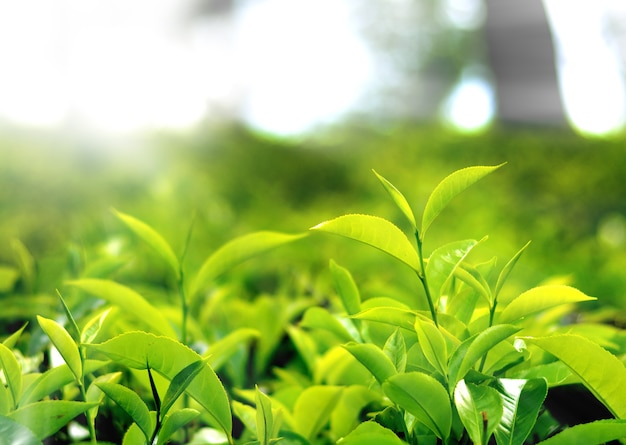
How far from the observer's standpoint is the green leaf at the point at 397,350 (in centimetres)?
75

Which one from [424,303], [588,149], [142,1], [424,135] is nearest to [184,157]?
[424,135]

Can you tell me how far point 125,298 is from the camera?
0.93 metres

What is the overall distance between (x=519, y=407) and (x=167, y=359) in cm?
43

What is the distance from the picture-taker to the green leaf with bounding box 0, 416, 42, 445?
0.66m

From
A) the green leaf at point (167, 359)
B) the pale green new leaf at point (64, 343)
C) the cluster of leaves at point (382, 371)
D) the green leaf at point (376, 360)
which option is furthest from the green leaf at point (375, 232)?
the pale green new leaf at point (64, 343)

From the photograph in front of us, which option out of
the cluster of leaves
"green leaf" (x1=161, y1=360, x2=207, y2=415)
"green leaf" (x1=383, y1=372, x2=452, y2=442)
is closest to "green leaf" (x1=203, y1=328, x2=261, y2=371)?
the cluster of leaves

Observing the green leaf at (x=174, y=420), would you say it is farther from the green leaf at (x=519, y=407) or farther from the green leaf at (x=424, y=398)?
the green leaf at (x=519, y=407)

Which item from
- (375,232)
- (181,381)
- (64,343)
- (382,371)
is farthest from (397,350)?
(64,343)

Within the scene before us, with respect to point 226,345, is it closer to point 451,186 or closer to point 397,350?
point 397,350

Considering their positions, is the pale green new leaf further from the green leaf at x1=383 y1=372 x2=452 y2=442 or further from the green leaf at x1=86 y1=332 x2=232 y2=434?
the green leaf at x1=383 y1=372 x2=452 y2=442

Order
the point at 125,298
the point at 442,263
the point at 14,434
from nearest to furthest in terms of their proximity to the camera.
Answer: the point at 14,434
the point at 442,263
the point at 125,298

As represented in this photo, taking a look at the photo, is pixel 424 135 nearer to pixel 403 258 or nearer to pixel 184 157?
pixel 184 157

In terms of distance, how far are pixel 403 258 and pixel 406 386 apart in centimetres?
17

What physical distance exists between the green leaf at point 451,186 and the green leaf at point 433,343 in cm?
11
